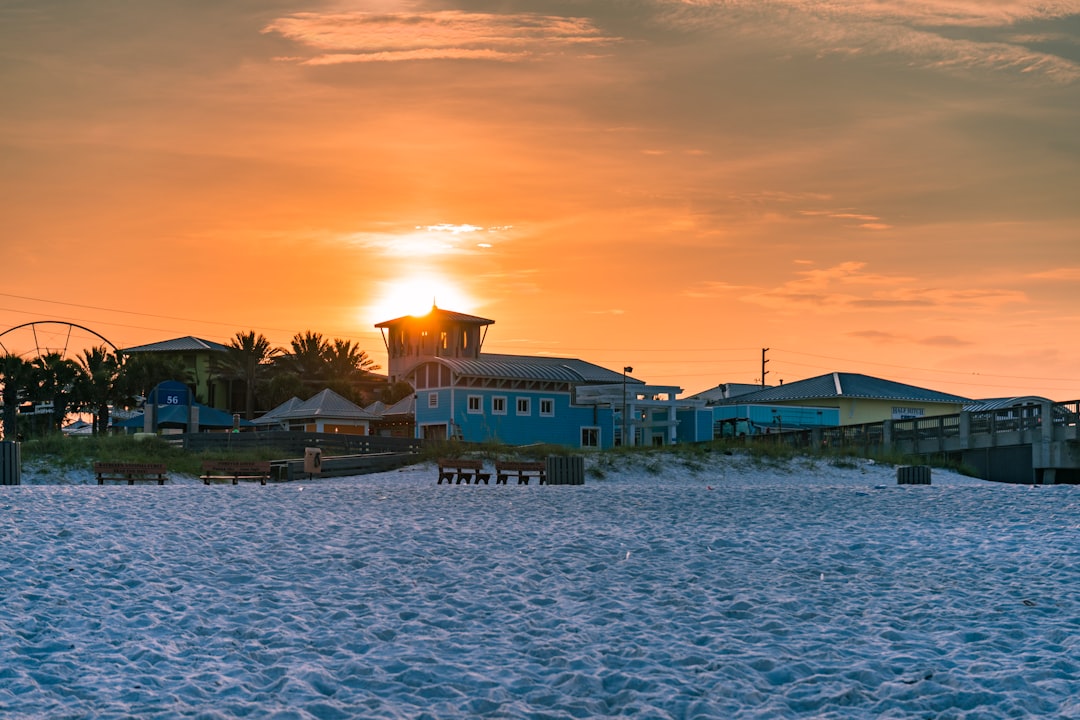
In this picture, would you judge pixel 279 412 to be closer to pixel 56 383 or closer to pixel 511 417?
pixel 56 383

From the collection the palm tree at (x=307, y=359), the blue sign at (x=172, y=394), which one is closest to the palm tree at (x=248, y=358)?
the palm tree at (x=307, y=359)

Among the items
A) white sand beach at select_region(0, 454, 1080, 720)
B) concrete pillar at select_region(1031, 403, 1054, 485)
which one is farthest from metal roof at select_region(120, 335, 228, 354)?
white sand beach at select_region(0, 454, 1080, 720)

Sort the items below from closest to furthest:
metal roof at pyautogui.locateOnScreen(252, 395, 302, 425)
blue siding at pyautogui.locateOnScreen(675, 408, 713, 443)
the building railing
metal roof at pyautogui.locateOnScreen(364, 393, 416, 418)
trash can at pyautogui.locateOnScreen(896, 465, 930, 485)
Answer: trash can at pyautogui.locateOnScreen(896, 465, 930, 485), the building railing, blue siding at pyautogui.locateOnScreen(675, 408, 713, 443), metal roof at pyautogui.locateOnScreen(364, 393, 416, 418), metal roof at pyautogui.locateOnScreen(252, 395, 302, 425)

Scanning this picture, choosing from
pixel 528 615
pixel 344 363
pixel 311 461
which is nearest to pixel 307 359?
pixel 344 363

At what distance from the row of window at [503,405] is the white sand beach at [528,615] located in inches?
1641

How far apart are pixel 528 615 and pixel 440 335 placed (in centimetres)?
6451

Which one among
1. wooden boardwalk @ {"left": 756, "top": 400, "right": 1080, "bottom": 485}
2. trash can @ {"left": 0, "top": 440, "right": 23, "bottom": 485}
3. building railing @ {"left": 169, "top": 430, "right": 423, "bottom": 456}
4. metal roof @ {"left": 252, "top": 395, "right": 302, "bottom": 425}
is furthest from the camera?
metal roof @ {"left": 252, "top": 395, "right": 302, "bottom": 425}

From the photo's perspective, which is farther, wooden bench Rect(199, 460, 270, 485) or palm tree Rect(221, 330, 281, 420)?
palm tree Rect(221, 330, 281, 420)

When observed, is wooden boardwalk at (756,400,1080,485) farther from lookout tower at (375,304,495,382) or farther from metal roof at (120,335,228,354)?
metal roof at (120,335,228,354)

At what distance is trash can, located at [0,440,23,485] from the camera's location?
2822 centimetres

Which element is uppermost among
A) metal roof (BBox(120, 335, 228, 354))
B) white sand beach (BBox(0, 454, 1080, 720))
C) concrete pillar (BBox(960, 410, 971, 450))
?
metal roof (BBox(120, 335, 228, 354))

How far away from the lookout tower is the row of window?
11.5 meters

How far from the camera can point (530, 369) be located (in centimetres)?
6431

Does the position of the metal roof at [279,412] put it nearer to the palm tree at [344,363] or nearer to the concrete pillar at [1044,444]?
the palm tree at [344,363]
